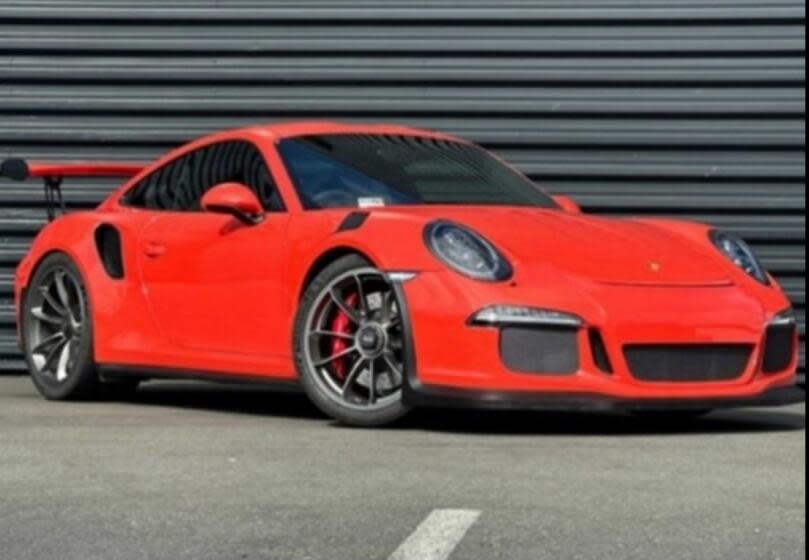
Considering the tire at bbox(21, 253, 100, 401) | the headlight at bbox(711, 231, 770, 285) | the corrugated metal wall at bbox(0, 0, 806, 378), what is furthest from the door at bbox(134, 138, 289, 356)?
the corrugated metal wall at bbox(0, 0, 806, 378)

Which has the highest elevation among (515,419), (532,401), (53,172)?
(53,172)

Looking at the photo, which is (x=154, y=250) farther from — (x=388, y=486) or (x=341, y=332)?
(x=388, y=486)

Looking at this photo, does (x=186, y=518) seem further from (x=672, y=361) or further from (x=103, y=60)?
(x=103, y=60)

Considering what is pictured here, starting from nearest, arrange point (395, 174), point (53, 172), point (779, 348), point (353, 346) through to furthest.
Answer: point (353, 346) → point (779, 348) → point (395, 174) → point (53, 172)

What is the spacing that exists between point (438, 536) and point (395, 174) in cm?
350

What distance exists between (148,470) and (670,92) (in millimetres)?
5221

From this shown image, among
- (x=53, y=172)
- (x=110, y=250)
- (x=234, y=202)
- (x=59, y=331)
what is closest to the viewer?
(x=234, y=202)

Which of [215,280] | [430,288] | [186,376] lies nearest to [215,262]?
[215,280]

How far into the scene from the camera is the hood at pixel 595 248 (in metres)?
7.91

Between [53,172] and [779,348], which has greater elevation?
[53,172]

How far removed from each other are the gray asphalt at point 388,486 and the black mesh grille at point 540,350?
0.23m

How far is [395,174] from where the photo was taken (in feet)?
28.6

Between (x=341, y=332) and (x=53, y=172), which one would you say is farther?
(x=53, y=172)

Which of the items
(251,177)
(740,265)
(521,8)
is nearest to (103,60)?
(521,8)
